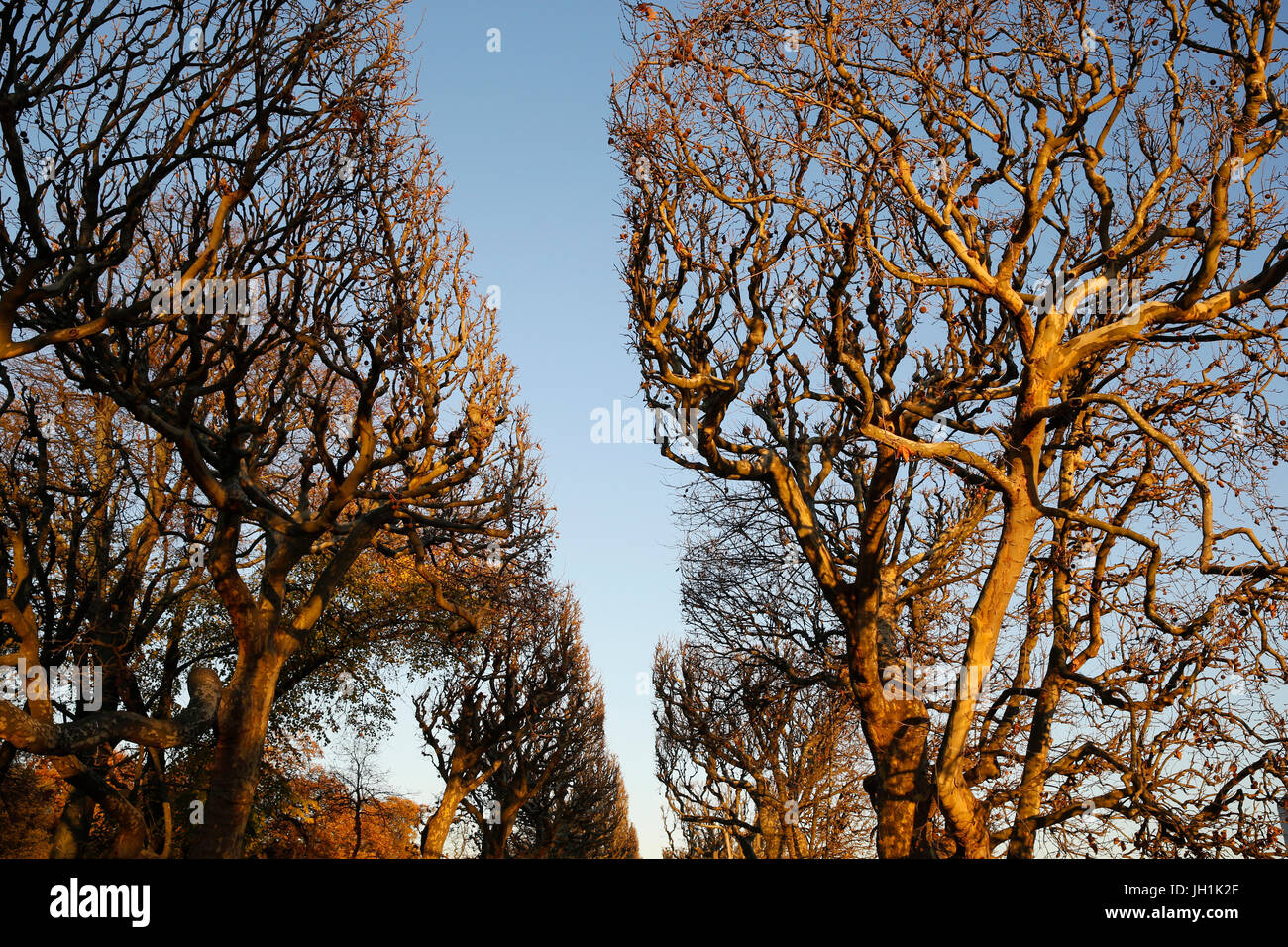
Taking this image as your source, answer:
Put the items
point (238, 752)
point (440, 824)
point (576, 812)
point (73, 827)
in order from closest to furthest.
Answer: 1. point (238, 752)
2. point (73, 827)
3. point (440, 824)
4. point (576, 812)

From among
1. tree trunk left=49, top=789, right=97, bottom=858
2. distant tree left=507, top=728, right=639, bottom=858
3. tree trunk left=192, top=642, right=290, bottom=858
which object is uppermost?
tree trunk left=192, top=642, right=290, bottom=858

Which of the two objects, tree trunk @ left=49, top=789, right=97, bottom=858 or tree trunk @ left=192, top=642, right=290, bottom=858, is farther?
tree trunk @ left=49, top=789, right=97, bottom=858

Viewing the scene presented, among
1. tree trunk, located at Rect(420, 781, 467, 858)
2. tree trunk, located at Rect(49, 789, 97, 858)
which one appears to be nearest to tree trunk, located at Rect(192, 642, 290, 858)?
tree trunk, located at Rect(49, 789, 97, 858)

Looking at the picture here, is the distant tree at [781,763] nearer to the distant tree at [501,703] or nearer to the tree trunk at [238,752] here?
the distant tree at [501,703]

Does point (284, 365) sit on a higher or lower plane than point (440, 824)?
higher

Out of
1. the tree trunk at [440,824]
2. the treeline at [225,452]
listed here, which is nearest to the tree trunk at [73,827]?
the treeline at [225,452]

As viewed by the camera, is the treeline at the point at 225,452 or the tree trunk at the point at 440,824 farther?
the tree trunk at the point at 440,824

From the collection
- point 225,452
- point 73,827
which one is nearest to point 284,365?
point 225,452

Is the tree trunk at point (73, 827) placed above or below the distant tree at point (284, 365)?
below

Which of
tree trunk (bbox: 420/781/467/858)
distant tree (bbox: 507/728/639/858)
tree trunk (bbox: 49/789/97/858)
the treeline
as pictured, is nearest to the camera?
the treeline

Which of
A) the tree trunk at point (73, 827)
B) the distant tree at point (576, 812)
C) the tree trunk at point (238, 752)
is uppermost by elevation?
the tree trunk at point (238, 752)

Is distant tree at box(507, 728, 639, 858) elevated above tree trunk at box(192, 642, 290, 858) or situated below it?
below

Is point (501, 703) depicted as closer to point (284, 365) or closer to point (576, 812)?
point (576, 812)

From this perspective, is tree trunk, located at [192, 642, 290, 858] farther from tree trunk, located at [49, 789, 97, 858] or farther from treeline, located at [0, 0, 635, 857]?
tree trunk, located at [49, 789, 97, 858]
